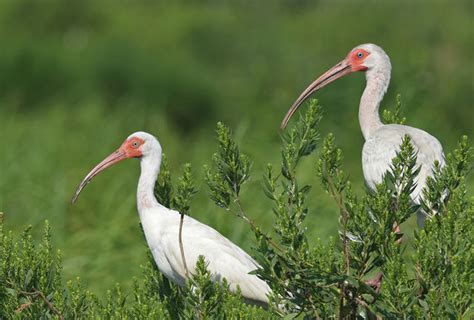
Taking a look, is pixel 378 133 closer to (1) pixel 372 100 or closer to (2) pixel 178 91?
(1) pixel 372 100

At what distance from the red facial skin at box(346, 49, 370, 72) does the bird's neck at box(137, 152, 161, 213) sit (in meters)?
1.37

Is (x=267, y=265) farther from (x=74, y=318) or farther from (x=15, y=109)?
(x=15, y=109)

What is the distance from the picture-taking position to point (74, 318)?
5.21 m

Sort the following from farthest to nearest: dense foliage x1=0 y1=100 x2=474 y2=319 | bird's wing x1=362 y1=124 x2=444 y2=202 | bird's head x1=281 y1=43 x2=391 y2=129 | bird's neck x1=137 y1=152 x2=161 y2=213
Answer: bird's head x1=281 y1=43 x2=391 y2=129
bird's neck x1=137 y1=152 x2=161 y2=213
bird's wing x1=362 y1=124 x2=444 y2=202
dense foliage x1=0 y1=100 x2=474 y2=319

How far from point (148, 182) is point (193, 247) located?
470mm

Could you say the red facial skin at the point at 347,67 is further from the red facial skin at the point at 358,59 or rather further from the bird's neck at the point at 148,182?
the bird's neck at the point at 148,182

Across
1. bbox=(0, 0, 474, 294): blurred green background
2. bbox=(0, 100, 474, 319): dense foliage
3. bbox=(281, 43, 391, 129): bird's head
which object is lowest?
bbox=(0, 100, 474, 319): dense foliage

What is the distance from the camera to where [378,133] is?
6.27m

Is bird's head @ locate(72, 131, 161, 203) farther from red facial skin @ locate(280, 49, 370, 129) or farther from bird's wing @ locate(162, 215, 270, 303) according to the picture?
red facial skin @ locate(280, 49, 370, 129)

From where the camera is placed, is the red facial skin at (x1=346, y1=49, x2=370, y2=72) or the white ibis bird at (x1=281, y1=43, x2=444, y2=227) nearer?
the white ibis bird at (x1=281, y1=43, x2=444, y2=227)

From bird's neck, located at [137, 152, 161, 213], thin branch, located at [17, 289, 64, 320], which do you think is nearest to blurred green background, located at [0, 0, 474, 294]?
bird's neck, located at [137, 152, 161, 213]

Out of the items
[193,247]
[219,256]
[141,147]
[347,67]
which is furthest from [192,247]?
[347,67]

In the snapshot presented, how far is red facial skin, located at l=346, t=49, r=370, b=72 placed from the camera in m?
6.86

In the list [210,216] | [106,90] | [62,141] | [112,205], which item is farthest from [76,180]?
[106,90]
